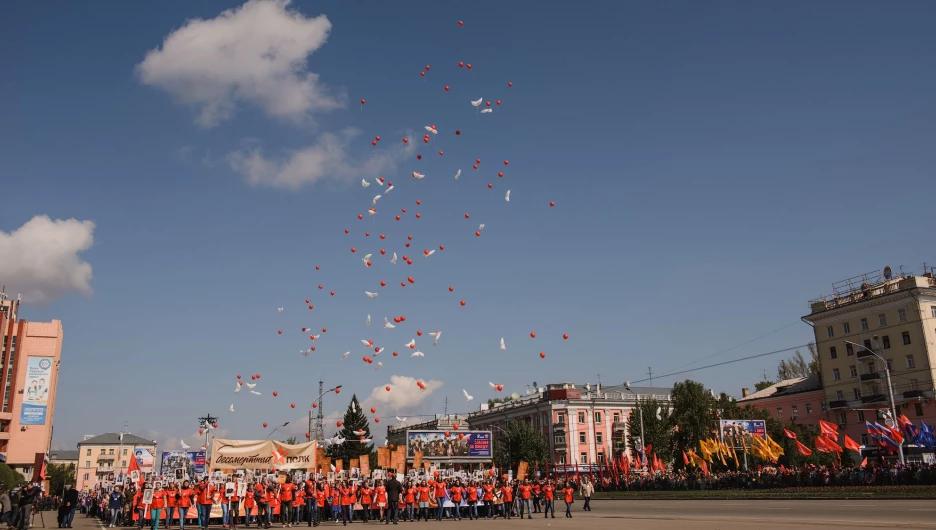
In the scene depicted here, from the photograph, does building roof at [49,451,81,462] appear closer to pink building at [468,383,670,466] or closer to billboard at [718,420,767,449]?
pink building at [468,383,670,466]

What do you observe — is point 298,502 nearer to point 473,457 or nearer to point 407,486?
point 407,486

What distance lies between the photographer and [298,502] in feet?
88.8

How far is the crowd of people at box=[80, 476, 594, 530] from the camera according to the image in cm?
2573

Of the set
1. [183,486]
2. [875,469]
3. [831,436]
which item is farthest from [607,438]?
[183,486]

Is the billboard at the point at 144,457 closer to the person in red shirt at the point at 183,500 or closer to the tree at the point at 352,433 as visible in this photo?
the person in red shirt at the point at 183,500

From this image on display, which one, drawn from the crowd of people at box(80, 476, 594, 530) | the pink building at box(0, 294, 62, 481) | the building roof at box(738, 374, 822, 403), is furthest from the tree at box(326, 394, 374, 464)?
the crowd of people at box(80, 476, 594, 530)

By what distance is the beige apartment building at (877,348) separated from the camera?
65562 mm

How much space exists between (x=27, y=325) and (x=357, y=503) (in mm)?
70094

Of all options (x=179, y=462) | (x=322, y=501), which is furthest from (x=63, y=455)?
(x=322, y=501)

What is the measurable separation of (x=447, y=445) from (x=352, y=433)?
4435 centimetres

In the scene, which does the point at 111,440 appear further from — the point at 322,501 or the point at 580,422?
the point at 322,501

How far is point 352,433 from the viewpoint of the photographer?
331 ft

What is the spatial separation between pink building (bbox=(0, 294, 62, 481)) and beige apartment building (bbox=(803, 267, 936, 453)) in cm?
8356

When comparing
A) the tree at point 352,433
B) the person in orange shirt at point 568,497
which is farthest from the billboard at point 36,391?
the person in orange shirt at point 568,497
